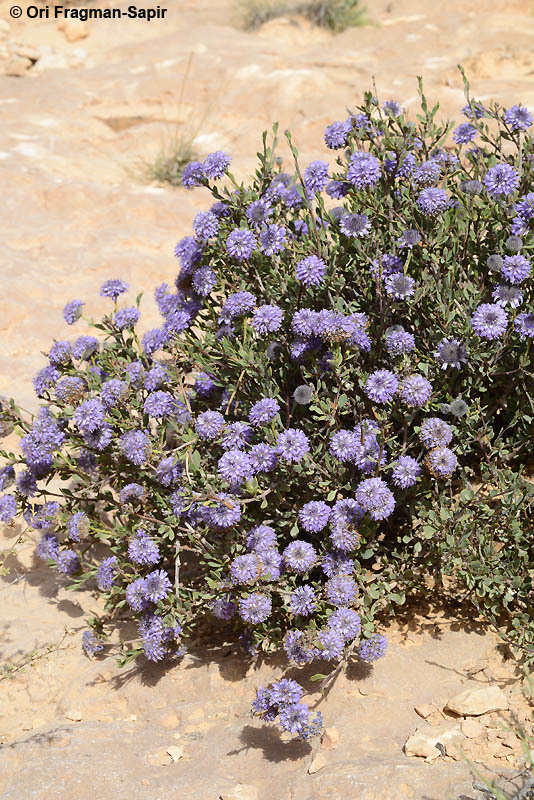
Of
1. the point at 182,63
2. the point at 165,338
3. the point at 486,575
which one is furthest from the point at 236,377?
the point at 182,63

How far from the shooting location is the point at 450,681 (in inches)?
118

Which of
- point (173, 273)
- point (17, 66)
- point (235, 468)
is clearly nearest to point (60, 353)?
point (235, 468)

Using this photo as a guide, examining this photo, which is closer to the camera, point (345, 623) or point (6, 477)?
point (345, 623)

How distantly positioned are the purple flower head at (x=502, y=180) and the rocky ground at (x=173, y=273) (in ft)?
6.18

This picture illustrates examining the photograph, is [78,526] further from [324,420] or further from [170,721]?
[324,420]

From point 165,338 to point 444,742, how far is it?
2176mm

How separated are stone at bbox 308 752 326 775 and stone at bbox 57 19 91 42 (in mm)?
14348

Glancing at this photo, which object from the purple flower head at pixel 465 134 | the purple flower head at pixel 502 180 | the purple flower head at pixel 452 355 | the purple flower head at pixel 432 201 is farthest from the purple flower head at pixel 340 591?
the purple flower head at pixel 465 134

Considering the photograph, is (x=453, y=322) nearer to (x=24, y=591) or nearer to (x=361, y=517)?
(x=361, y=517)

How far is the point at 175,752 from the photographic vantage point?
9.65 ft

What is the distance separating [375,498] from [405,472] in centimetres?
19

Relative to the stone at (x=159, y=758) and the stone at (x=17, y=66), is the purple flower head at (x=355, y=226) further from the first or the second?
the stone at (x=17, y=66)

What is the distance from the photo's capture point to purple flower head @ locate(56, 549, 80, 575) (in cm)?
370

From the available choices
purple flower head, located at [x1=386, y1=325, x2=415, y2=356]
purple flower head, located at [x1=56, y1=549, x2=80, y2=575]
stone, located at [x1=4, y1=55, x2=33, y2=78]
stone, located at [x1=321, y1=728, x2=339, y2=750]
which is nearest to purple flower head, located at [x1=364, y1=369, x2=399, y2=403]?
purple flower head, located at [x1=386, y1=325, x2=415, y2=356]
